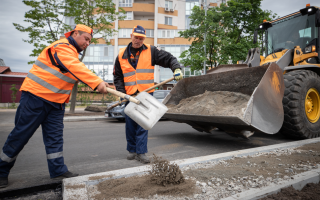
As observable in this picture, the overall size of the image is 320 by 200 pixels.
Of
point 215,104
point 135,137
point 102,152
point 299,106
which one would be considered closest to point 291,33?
point 299,106

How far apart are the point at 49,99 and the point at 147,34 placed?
103 feet

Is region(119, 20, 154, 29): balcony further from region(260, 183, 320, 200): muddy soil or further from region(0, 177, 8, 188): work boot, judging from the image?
region(260, 183, 320, 200): muddy soil

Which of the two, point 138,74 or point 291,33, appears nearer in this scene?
point 138,74

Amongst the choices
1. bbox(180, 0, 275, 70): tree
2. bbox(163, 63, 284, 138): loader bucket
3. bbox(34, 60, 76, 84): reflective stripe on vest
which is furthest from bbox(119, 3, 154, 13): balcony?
bbox(34, 60, 76, 84): reflective stripe on vest

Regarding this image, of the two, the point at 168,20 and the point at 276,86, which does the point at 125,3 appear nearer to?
the point at 168,20

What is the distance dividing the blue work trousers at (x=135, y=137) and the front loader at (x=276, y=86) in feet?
3.60

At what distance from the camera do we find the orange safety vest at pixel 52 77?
2.42m

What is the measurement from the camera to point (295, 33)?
18.9ft

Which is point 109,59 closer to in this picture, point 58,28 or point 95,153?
point 58,28

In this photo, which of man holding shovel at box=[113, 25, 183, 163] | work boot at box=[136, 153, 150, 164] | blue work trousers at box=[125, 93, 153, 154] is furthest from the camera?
man holding shovel at box=[113, 25, 183, 163]

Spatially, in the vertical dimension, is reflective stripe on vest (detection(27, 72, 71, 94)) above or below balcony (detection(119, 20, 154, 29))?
below

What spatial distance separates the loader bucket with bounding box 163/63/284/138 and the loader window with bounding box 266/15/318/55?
6.51ft

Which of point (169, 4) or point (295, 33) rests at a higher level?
point (169, 4)

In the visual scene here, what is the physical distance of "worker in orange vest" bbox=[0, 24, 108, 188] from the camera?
237cm
